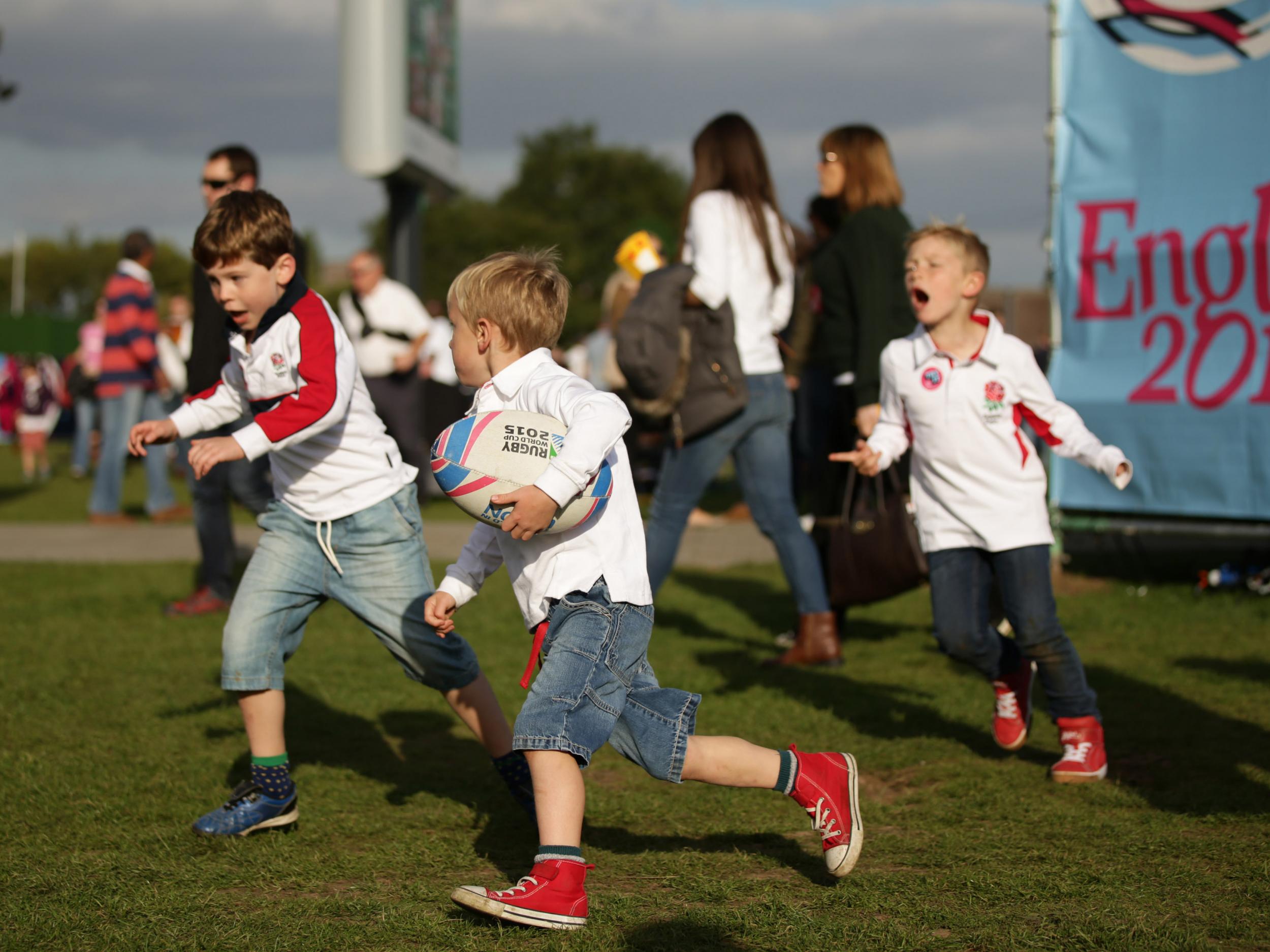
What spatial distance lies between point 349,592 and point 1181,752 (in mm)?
2951

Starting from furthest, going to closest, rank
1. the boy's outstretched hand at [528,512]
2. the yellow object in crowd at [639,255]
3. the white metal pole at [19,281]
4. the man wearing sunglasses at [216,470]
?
1. the white metal pole at [19,281]
2. the yellow object in crowd at [639,255]
3. the man wearing sunglasses at [216,470]
4. the boy's outstretched hand at [528,512]

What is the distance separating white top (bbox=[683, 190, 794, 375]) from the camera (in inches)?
239

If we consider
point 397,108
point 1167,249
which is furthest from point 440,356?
point 1167,249

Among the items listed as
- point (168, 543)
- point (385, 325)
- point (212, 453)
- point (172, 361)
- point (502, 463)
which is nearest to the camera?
point (502, 463)

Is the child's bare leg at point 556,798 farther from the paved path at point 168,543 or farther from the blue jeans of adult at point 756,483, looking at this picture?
the paved path at point 168,543

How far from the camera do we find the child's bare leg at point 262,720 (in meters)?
3.99

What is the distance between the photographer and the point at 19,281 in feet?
259

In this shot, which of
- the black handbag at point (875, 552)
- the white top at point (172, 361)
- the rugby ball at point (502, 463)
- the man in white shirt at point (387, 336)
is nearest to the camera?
the rugby ball at point (502, 463)

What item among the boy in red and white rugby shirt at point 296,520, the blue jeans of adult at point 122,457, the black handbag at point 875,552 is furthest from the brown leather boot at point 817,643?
the blue jeans of adult at point 122,457

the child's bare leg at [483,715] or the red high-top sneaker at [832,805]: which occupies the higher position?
the child's bare leg at [483,715]

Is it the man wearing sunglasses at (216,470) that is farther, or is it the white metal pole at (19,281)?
the white metal pole at (19,281)

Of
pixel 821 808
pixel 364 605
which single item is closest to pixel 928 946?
pixel 821 808

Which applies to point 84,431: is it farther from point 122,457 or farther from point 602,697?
point 602,697

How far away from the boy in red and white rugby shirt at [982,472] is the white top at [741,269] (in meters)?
1.55
